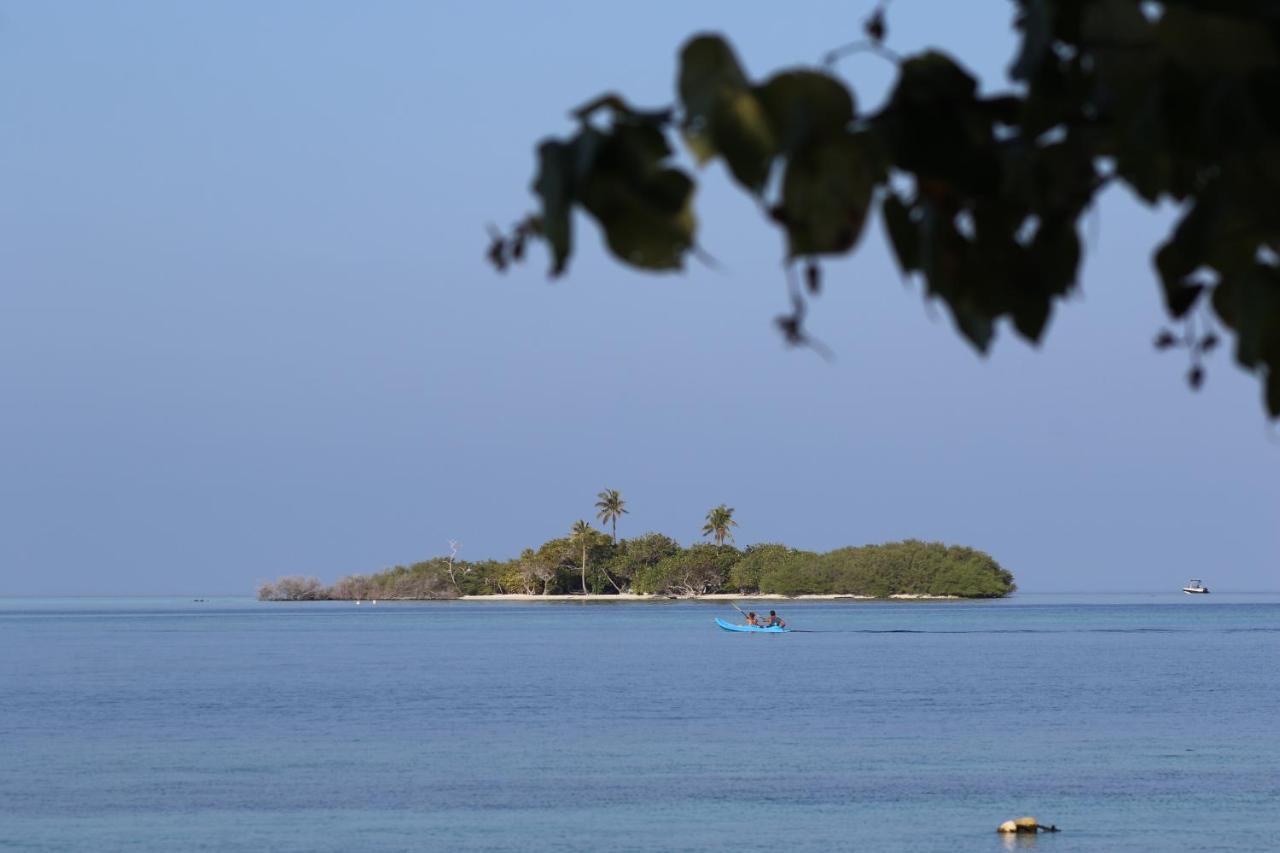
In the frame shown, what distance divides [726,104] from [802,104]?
0.28ft

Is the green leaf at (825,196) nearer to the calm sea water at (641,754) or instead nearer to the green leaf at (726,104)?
the green leaf at (726,104)

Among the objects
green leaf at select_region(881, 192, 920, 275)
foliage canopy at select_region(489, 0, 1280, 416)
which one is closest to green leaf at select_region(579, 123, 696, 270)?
foliage canopy at select_region(489, 0, 1280, 416)

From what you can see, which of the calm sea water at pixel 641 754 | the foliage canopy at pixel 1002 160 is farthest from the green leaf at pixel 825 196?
the calm sea water at pixel 641 754

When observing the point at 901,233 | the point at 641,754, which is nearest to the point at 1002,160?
the point at 901,233

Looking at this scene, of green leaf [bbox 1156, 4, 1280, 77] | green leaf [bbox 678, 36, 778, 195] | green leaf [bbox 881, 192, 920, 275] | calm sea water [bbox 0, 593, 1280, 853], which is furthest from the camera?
calm sea water [bbox 0, 593, 1280, 853]

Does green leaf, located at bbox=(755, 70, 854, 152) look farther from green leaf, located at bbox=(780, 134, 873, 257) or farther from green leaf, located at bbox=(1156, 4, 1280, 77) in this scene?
green leaf, located at bbox=(1156, 4, 1280, 77)

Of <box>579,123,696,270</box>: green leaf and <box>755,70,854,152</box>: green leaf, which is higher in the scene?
<box>755,70,854,152</box>: green leaf

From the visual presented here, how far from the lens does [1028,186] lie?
83.2 inches

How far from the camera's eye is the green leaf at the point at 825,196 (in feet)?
6.39

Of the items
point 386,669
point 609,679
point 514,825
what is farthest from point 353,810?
point 386,669

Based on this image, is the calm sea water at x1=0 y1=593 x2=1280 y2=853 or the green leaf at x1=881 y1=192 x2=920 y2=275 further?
the calm sea water at x1=0 y1=593 x2=1280 y2=853

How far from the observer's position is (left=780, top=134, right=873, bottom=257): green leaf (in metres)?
1.95

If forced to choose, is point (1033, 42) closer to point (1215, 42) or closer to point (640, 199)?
point (1215, 42)

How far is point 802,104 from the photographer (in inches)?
74.7
